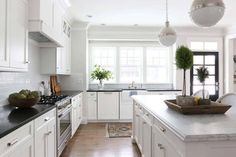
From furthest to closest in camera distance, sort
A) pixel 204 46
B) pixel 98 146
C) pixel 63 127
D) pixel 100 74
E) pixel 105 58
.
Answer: pixel 105 58
pixel 204 46
pixel 100 74
pixel 98 146
pixel 63 127

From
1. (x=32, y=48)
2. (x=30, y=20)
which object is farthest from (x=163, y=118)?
(x=32, y=48)

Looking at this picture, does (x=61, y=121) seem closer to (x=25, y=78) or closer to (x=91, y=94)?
(x=25, y=78)

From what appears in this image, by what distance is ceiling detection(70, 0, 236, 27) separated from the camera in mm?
4562

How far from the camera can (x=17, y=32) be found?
8.27ft

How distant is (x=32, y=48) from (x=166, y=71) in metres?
4.37

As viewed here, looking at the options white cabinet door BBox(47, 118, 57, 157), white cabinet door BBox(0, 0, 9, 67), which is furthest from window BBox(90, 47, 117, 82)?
white cabinet door BBox(0, 0, 9, 67)

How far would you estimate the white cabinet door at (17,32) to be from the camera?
7.68ft

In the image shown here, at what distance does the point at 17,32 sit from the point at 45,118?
0.97m

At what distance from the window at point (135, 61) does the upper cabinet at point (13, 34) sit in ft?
13.8

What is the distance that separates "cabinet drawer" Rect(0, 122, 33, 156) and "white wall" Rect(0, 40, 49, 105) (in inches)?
40.7

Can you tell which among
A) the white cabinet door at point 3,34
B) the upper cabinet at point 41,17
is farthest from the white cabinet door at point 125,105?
the white cabinet door at point 3,34

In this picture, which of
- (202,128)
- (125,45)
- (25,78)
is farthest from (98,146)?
(125,45)

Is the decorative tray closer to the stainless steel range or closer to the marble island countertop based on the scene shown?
the marble island countertop

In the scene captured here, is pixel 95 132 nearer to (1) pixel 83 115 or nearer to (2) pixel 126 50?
(1) pixel 83 115
